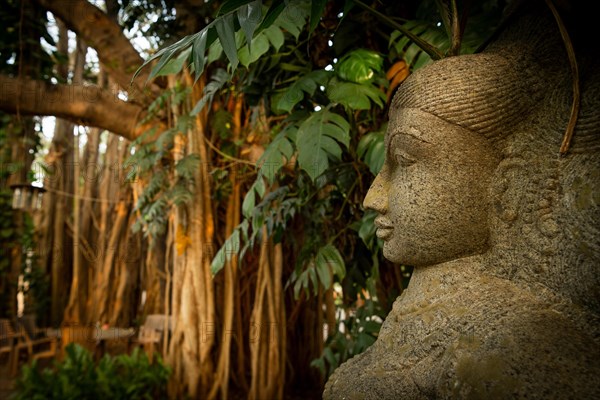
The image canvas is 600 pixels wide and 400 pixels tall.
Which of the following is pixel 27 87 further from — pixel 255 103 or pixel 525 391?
pixel 525 391

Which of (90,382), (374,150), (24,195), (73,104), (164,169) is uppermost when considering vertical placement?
(73,104)

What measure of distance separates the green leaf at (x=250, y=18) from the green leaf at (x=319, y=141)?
61 cm

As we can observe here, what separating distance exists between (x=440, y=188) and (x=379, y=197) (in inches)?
6.1

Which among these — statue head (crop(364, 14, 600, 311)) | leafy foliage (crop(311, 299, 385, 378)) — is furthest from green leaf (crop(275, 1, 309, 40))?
leafy foliage (crop(311, 299, 385, 378))

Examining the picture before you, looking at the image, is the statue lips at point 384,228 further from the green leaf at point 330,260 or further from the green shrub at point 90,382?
the green shrub at point 90,382

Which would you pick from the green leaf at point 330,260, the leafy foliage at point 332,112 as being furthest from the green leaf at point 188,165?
the green leaf at point 330,260

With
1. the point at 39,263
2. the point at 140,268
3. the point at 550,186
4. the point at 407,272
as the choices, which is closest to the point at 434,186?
the point at 550,186

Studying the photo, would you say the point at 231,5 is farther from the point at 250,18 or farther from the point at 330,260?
the point at 330,260

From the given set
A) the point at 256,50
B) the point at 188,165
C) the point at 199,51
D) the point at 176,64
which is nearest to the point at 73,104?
the point at 188,165

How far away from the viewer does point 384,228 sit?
103cm

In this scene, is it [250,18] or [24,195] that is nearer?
[250,18]

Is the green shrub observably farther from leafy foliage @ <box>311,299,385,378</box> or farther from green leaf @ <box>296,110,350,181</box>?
green leaf @ <box>296,110,350,181</box>

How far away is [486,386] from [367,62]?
109 cm

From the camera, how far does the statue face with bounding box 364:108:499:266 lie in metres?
0.92
